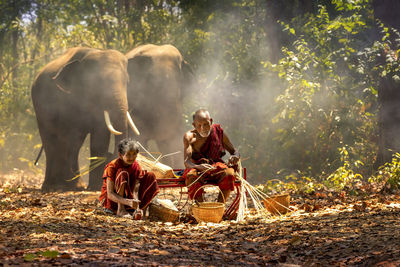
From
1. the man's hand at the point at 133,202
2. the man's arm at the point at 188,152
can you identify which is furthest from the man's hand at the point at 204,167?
the man's hand at the point at 133,202

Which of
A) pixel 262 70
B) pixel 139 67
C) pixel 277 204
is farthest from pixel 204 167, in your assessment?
pixel 262 70

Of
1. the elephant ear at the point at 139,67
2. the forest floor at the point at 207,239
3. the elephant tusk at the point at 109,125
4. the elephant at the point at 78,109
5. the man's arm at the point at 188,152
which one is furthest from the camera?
the elephant ear at the point at 139,67

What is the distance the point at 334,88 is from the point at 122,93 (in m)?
4.82

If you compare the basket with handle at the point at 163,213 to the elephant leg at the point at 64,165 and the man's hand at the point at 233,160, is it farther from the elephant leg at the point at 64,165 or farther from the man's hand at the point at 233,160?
the elephant leg at the point at 64,165

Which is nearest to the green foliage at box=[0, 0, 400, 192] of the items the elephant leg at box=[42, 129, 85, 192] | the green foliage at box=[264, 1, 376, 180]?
the green foliage at box=[264, 1, 376, 180]

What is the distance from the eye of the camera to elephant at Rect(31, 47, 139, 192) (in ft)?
34.1

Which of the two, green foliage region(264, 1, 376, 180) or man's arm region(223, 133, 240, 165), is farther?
green foliage region(264, 1, 376, 180)

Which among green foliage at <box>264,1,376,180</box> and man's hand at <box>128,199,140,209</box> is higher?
green foliage at <box>264,1,376,180</box>

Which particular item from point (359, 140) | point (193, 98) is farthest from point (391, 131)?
point (193, 98)

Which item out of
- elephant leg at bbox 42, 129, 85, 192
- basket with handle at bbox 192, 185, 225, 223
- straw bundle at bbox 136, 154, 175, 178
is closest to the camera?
basket with handle at bbox 192, 185, 225, 223

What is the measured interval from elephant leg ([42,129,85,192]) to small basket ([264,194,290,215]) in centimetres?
574

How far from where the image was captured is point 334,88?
10812 mm

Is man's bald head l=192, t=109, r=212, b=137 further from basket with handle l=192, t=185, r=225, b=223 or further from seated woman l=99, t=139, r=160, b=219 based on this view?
basket with handle l=192, t=185, r=225, b=223

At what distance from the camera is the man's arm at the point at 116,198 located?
5840 mm
